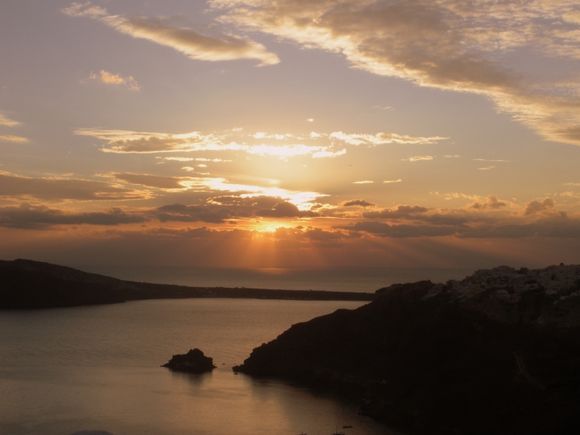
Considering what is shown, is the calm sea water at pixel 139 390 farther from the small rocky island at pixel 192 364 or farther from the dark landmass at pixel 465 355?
the dark landmass at pixel 465 355

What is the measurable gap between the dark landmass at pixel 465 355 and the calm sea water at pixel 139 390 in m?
3.91

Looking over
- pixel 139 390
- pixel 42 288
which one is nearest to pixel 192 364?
pixel 139 390

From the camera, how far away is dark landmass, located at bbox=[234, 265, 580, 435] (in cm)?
4781

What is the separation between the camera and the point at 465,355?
5419 centimetres

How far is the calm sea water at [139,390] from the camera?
54.2 metres

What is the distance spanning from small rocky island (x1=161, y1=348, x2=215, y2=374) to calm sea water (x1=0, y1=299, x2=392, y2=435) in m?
1.83

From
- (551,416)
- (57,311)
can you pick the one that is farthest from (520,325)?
(57,311)

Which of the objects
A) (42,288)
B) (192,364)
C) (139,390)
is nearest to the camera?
(139,390)

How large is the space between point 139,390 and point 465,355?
34835 millimetres

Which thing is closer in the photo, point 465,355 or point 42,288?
point 465,355

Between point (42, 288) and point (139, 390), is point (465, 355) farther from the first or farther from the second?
point (42, 288)

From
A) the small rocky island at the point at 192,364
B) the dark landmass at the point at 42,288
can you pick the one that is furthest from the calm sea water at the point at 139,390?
the dark landmass at the point at 42,288

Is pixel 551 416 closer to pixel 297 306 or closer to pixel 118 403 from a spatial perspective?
pixel 118 403

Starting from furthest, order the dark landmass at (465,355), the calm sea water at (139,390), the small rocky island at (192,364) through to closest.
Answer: the small rocky island at (192,364) < the calm sea water at (139,390) < the dark landmass at (465,355)
